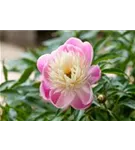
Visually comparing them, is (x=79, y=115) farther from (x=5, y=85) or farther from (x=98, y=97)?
(x=5, y=85)

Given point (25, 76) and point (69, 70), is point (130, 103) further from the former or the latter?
point (25, 76)

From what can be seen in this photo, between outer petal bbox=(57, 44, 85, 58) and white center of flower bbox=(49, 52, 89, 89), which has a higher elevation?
outer petal bbox=(57, 44, 85, 58)

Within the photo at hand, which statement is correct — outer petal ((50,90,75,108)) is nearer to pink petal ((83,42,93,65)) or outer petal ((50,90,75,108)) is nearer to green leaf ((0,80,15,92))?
pink petal ((83,42,93,65))

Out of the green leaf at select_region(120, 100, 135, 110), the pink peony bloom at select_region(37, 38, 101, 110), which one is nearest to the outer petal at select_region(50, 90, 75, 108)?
the pink peony bloom at select_region(37, 38, 101, 110)

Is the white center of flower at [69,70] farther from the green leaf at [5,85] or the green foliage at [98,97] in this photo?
the green leaf at [5,85]

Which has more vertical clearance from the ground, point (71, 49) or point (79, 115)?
point (71, 49)

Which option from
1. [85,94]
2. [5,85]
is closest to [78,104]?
[85,94]

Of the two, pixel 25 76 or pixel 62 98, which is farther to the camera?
pixel 25 76
